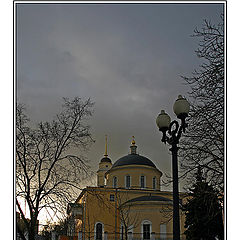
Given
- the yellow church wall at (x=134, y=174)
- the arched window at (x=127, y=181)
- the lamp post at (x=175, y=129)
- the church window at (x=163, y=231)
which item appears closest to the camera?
the lamp post at (x=175, y=129)

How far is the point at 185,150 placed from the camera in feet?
46.4

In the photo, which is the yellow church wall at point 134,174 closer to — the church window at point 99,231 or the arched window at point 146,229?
the church window at point 99,231

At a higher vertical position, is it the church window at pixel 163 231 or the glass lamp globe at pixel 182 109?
the glass lamp globe at pixel 182 109

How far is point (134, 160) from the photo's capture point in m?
48.9

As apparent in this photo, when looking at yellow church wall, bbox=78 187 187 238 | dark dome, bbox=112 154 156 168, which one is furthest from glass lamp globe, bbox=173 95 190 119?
dark dome, bbox=112 154 156 168

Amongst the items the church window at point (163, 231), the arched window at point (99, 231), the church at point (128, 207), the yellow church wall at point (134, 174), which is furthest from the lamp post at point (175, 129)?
the yellow church wall at point (134, 174)

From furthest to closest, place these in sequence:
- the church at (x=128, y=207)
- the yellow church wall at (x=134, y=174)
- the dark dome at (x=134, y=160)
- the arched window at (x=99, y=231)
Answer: the dark dome at (x=134, y=160) → the yellow church wall at (x=134, y=174) → the arched window at (x=99, y=231) → the church at (x=128, y=207)

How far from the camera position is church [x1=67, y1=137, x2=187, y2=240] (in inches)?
1547

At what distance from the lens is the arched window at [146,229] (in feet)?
129

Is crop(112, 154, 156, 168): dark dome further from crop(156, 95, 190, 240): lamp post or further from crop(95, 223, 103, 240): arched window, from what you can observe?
crop(156, 95, 190, 240): lamp post

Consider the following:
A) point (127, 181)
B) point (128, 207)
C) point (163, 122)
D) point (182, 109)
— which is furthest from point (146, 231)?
point (182, 109)

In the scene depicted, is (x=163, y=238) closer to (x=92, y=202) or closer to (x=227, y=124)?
(x=92, y=202)

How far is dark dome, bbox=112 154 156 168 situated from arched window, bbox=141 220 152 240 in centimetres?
1042

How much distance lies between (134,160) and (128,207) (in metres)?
9.65
